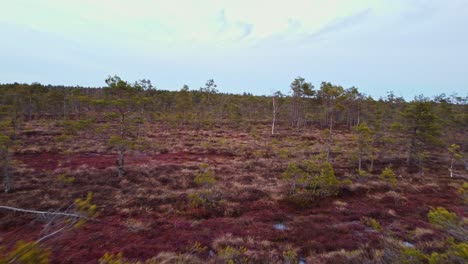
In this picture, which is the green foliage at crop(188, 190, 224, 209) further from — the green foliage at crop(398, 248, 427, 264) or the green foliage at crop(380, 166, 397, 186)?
the green foliage at crop(380, 166, 397, 186)

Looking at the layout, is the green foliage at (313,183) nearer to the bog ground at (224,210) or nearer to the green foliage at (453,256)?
the bog ground at (224,210)

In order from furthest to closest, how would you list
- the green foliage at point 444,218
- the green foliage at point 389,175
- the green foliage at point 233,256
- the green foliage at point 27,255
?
the green foliage at point 389,175
the green foliage at point 233,256
the green foliage at point 444,218
the green foliage at point 27,255

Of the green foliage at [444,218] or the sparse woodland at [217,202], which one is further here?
the sparse woodland at [217,202]

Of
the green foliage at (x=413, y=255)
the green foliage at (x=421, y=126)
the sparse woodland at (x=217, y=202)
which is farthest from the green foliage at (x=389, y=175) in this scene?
the green foliage at (x=413, y=255)

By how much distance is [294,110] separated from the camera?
173ft

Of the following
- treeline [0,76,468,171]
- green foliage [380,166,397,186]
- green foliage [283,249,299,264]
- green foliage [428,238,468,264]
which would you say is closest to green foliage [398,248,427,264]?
green foliage [428,238,468,264]

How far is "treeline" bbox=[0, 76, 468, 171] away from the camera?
55.4 ft

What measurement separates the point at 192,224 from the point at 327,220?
628 centimetres

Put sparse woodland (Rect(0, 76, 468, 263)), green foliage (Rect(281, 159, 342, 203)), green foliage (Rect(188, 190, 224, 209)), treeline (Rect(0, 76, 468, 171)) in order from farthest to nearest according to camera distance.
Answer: treeline (Rect(0, 76, 468, 171))
green foliage (Rect(281, 159, 342, 203))
green foliage (Rect(188, 190, 224, 209))
sparse woodland (Rect(0, 76, 468, 263))

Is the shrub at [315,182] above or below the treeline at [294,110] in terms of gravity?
below

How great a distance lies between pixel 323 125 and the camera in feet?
172

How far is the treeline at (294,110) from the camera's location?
1689 cm

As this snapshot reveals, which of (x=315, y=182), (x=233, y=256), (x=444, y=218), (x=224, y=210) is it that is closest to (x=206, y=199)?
(x=224, y=210)

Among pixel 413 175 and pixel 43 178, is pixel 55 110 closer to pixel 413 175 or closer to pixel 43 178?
pixel 43 178
